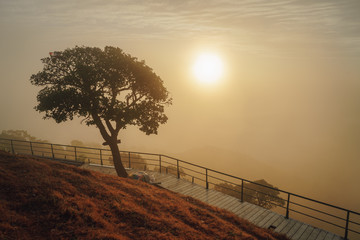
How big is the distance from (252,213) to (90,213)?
28.3 ft

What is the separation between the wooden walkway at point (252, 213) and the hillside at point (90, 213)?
3.67ft

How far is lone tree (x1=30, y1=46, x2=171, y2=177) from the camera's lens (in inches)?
596

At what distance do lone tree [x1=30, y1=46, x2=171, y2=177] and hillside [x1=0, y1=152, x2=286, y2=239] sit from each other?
487 centimetres

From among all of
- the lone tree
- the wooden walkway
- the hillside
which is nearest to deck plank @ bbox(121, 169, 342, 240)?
the wooden walkway

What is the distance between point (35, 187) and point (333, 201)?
200m

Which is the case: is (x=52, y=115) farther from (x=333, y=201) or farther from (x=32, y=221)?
(x=333, y=201)

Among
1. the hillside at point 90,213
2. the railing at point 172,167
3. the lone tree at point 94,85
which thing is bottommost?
the railing at point 172,167

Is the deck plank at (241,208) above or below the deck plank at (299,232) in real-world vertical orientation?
below

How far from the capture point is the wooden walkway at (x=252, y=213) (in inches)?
396

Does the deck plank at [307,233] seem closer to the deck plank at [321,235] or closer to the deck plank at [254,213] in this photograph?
the deck plank at [321,235]

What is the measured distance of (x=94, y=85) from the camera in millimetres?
15820

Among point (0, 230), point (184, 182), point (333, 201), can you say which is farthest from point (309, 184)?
point (0, 230)

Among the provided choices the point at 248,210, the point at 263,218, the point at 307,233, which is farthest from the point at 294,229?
the point at 248,210

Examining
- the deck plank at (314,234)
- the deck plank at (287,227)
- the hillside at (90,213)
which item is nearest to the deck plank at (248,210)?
the hillside at (90,213)
